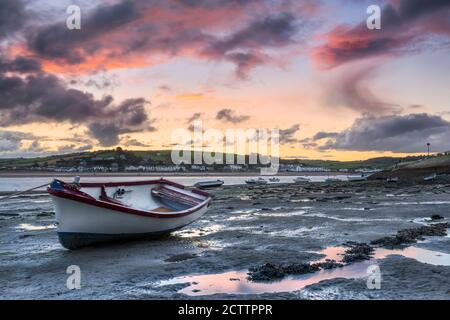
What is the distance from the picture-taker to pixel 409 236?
14.2 metres

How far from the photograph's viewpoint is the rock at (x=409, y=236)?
44.0 ft

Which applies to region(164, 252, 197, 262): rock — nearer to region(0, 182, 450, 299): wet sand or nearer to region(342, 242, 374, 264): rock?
region(0, 182, 450, 299): wet sand

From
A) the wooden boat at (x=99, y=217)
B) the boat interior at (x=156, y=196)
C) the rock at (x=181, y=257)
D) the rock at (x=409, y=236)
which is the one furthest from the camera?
the boat interior at (x=156, y=196)

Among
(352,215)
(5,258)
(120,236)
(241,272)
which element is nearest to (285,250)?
(241,272)

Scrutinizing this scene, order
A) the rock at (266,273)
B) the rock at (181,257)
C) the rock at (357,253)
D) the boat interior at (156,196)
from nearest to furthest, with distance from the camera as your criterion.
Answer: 1. the rock at (266,273)
2. the rock at (357,253)
3. the rock at (181,257)
4. the boat interior at (156,196)

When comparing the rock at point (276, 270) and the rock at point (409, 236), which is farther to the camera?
the rock at point (409, 236)

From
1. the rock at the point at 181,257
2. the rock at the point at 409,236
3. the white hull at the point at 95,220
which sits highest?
the white hull at the point at 95,220

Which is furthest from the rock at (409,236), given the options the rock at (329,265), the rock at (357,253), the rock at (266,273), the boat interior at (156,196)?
the boat interior at (156,196)

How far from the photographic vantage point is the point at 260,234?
16781 millimetres

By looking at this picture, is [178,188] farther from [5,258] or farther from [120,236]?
[5,258]

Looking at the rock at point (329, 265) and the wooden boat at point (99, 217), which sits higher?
the wooden boat at point (99, 217)

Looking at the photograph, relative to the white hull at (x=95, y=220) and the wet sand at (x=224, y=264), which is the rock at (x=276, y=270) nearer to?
the wet sand at (x=224, y=264)

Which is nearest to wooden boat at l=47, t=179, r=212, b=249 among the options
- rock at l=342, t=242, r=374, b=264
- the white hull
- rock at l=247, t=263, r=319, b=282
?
the white hull

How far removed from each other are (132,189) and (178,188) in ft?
8.18
